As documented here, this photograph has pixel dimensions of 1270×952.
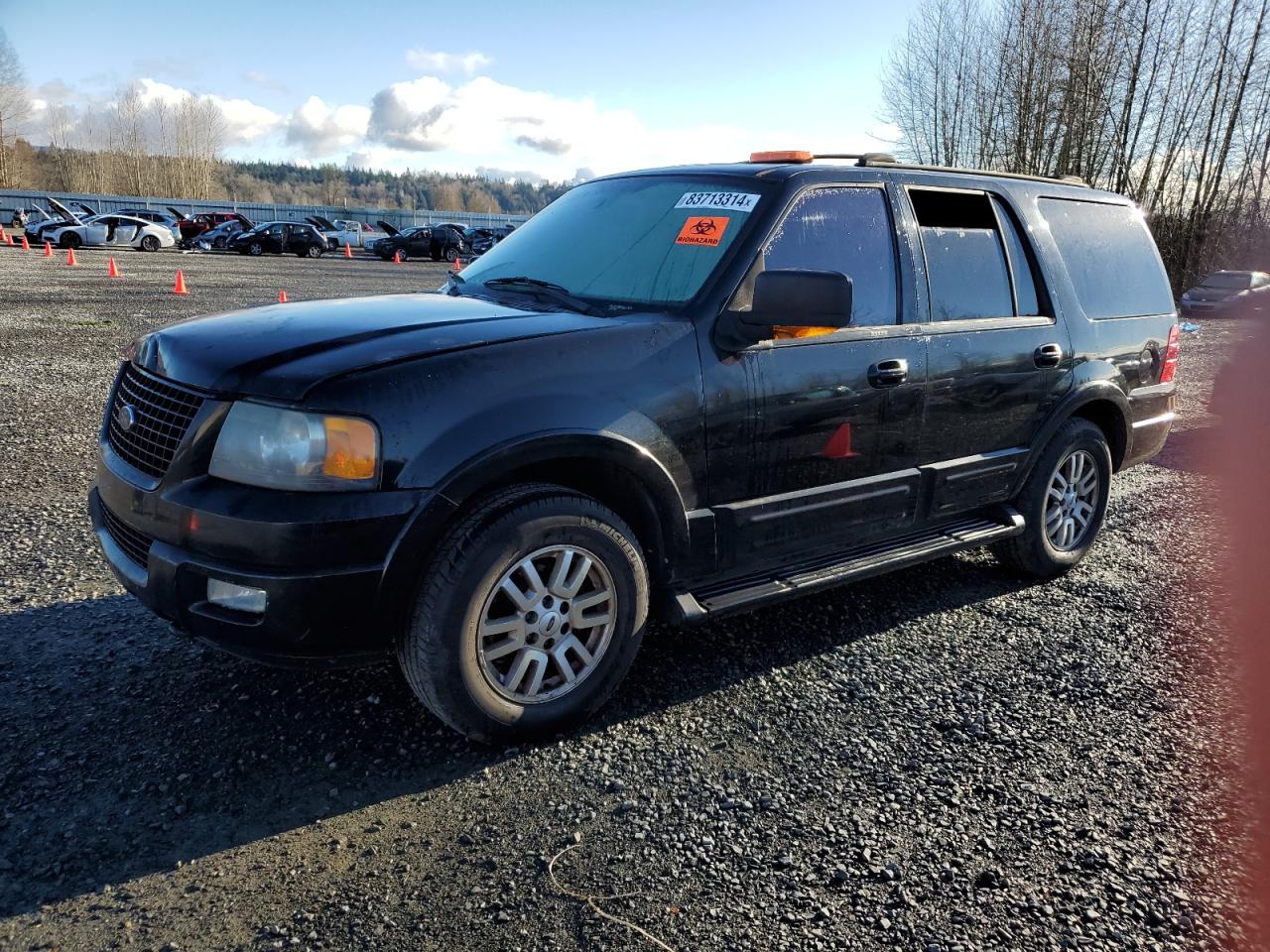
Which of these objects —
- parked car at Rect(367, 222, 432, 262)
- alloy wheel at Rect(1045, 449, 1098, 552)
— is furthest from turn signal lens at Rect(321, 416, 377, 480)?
parked car at Rect(367, 222, 432, 262)

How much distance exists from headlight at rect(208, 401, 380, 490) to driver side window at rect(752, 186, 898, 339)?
5.48ft

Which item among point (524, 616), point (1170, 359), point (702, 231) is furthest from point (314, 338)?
point (1170, 359)

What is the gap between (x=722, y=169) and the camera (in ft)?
12.6

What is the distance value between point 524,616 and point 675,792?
727 millimetres

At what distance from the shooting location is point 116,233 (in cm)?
3412

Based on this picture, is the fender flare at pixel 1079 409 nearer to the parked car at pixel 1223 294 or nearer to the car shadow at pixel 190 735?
the car shadow at pixel 190 735

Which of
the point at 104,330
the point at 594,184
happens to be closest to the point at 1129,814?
the point at 594,184

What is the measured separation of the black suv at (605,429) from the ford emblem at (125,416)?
2 cm

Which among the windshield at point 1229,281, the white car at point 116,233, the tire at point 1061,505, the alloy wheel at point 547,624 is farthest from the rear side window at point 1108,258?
the white car at point 116,233

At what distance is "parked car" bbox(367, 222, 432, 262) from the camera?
1423 inches

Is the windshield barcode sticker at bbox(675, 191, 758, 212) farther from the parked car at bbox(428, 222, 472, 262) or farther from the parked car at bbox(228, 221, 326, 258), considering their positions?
the parked car at bbox(428, 222, 472, 262)

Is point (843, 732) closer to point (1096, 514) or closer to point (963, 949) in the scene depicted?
point (963, 949)

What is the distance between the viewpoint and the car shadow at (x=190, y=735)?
8.27 feet

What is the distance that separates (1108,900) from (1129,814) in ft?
1.52
